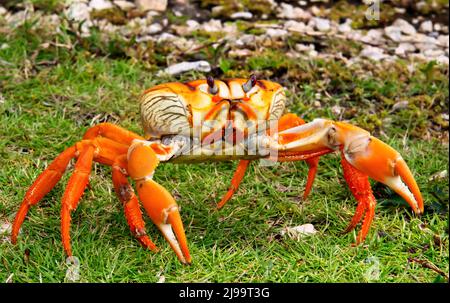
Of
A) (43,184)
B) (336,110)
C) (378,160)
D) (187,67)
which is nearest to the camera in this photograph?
(378,160)

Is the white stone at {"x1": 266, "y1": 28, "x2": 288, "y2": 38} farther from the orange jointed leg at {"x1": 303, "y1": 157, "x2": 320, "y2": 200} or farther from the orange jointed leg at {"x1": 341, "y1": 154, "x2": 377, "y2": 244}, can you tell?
the orange jointed leg at {"x1": 341, "y1": 154, "x2": 377, "y2": 244}

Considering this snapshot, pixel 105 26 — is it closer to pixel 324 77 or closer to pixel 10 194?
pixel 324 77

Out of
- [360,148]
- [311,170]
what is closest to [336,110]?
[311,170]

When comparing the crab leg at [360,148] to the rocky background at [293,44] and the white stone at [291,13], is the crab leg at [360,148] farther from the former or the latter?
the white stone at [291,13]

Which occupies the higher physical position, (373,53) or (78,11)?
(78,11)

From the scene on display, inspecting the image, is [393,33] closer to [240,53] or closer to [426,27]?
[426,27]
